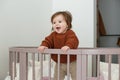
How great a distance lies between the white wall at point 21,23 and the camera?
8.51ft

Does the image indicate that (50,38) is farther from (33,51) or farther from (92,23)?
→ (92,23)

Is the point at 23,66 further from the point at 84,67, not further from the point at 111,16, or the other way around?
the point at 111,16

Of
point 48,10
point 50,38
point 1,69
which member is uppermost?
point 48,10

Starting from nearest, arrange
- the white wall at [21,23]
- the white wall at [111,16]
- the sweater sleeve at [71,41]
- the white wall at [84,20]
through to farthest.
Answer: the sweater sleeve at [71,41]
the white wall at [21,23]
the white wall at [84,20]
the white wall at [111,16]

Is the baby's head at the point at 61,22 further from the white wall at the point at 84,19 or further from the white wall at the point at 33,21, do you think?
the white wall at the point at 84,19

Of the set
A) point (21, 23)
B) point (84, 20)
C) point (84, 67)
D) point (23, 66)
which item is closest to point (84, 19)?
point (84, 20)

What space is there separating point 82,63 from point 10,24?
123 centimetres

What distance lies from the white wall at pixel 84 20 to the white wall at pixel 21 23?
286mm

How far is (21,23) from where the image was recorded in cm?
282

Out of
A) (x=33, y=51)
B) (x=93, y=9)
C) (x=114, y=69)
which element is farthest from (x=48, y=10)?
(x=33, y=51)

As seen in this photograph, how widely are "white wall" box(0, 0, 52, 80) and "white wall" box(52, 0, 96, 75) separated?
0.29 m

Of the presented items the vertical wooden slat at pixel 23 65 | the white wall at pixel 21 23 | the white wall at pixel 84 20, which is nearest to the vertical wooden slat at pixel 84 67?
the vertical wooden slat at pixel 23 65

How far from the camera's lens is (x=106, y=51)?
5.18ft

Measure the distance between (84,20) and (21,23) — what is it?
72cm
